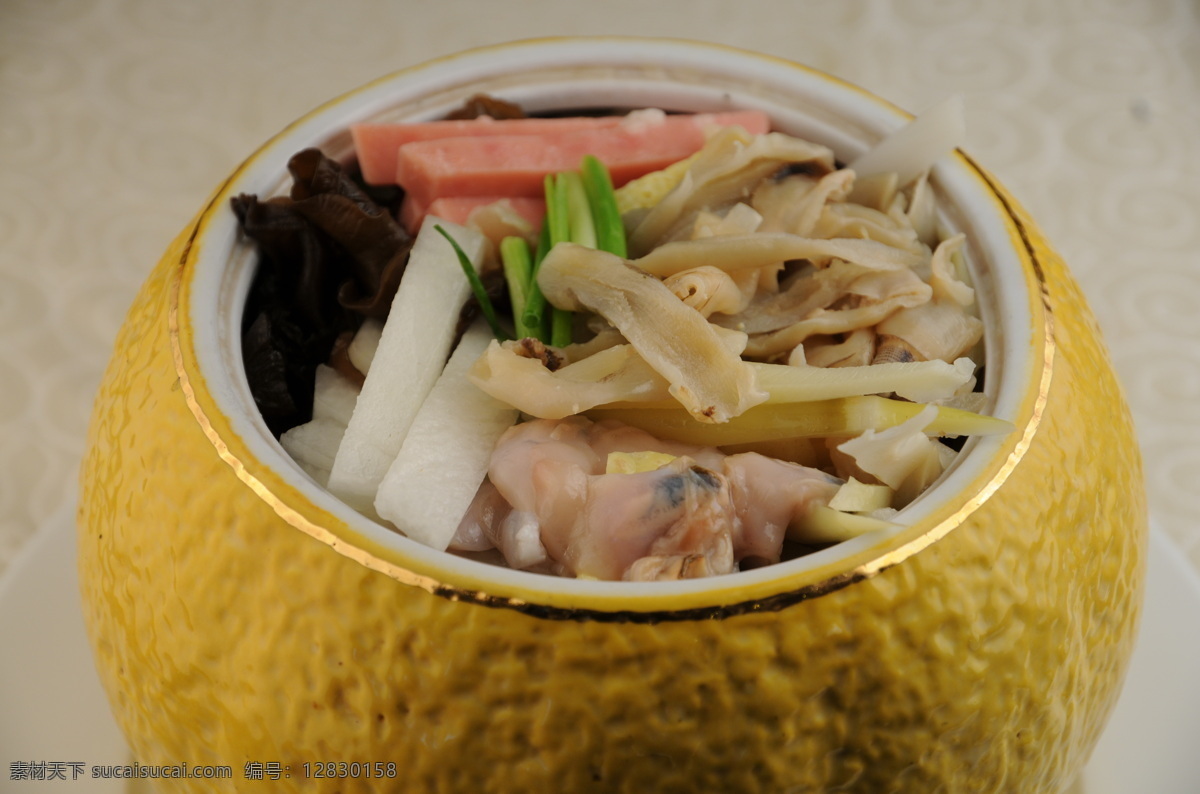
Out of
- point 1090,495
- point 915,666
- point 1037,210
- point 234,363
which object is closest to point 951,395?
point 1090,495

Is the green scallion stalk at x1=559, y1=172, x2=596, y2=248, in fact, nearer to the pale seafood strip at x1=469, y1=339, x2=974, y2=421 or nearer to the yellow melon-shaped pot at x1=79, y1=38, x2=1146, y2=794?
the pale seafood strip at x1=469, y1=339, x2=974, y2=421

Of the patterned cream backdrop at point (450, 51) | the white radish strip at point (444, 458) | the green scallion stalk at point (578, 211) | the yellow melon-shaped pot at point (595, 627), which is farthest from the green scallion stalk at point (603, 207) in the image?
the patterned cream backdrop at point (450, 51)

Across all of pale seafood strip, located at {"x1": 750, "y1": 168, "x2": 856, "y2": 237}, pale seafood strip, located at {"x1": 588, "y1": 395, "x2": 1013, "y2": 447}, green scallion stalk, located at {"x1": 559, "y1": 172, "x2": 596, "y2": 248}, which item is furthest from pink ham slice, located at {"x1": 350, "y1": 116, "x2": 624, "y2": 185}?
pale seafood strip, located at {"x1": 588, "y1": 395, "x2": 1013, "y2": 447}

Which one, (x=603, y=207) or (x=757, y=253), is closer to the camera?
(x=757, y=253)

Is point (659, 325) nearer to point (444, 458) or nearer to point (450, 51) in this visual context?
point (444, 458)

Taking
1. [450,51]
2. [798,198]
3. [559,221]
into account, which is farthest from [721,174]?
[450,51]

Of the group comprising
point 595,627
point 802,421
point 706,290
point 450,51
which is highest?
point 450,51

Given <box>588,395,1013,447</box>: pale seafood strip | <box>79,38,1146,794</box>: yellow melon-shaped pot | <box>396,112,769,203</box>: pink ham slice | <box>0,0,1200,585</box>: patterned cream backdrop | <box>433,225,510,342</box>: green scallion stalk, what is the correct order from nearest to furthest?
<box>79,38,1146,794</box>: yellow melon-shaped pot → <box>588,395,1013,447</box>: pale seafood strip → <box>433,225,510,342</box>: green scallion stalk → <box>396,112,769,203</box>: pink ham slice → <box>0,0,1200,585</box>: patterned cream backdrop
